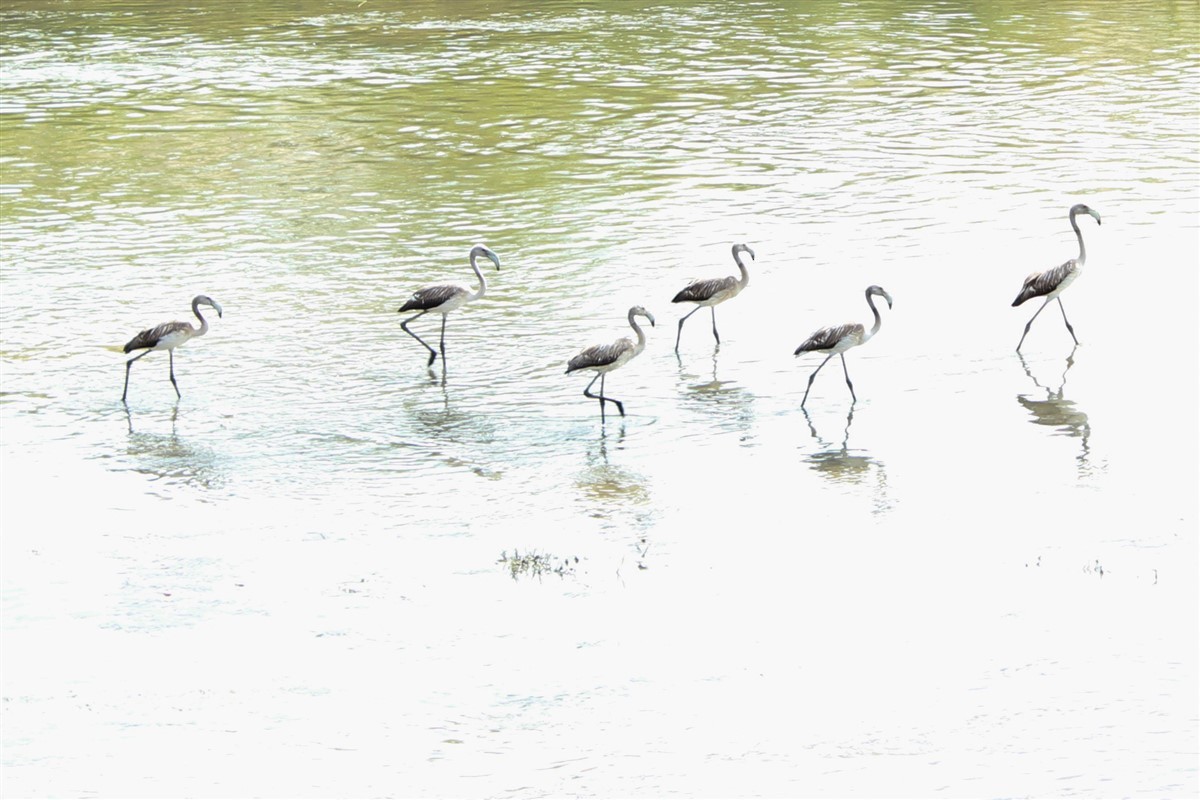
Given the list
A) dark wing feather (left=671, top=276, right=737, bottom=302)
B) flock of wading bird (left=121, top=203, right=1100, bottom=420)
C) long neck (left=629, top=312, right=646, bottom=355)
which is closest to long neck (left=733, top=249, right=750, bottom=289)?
flock of wading bird (left=121, top=203, right=1100, bottom=420)

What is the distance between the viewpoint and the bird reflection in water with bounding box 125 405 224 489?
1508 centimetres

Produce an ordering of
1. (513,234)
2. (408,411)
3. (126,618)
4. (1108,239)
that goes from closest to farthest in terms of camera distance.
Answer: (126,618), (408,411), (1108,239), (513,234)

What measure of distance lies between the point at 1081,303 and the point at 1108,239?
8.18ft

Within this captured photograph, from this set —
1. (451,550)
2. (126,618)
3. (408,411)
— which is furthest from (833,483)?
(126,618)

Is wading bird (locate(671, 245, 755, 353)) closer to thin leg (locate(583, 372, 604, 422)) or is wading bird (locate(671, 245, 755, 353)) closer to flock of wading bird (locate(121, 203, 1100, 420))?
flock of wading bird (locate(121, 203, 1100, 420))

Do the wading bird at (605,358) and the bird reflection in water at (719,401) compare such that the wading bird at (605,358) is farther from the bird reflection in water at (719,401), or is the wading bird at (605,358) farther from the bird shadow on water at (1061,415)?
the bird shadow on water at (1061,415)

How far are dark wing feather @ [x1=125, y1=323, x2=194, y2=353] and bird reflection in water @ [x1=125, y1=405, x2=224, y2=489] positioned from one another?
104 cm

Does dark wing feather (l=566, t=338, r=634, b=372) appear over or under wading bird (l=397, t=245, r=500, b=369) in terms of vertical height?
under

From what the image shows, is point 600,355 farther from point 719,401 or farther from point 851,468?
point 851,468

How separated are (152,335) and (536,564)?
621 cm

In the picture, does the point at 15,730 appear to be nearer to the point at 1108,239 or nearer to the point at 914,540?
the point at 914,540

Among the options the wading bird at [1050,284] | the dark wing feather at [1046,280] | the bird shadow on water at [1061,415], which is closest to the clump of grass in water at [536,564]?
the bird shadow on water at [1061,415]

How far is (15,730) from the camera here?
10.6 meters

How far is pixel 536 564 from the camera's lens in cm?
1270
